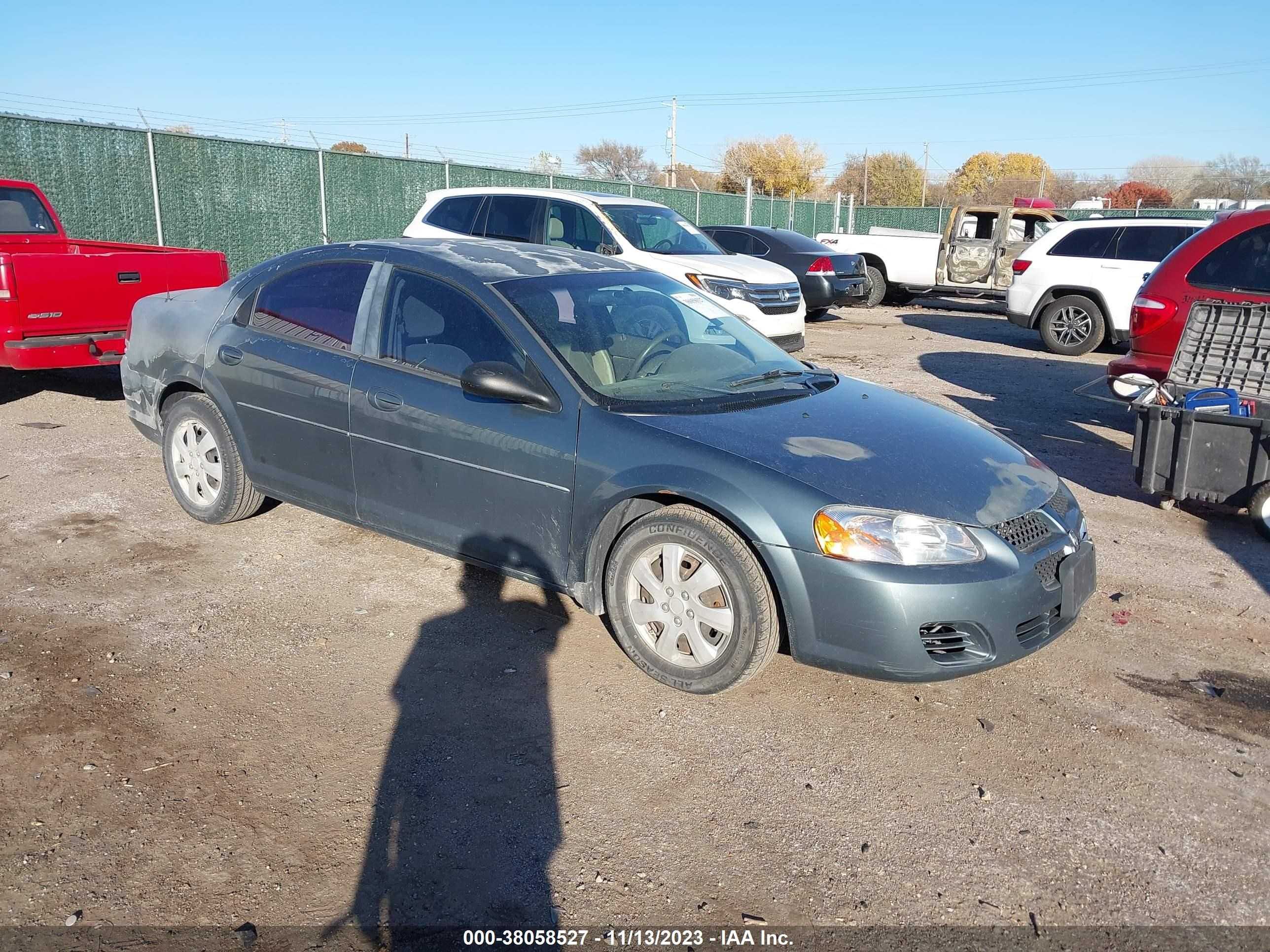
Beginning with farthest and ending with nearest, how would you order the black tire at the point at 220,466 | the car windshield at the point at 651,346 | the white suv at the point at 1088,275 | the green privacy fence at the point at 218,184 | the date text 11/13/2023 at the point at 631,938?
the green privacy fence at the point at 218,184 < the white suv at the point at 1088,275 < the black tire at the point at 220,466 < the car windshield at the point at 651,346 < the date text 11/13/2023 at the point at 631,938

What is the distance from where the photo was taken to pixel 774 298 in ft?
37.2

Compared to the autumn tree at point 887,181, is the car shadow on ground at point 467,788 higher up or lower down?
lower down

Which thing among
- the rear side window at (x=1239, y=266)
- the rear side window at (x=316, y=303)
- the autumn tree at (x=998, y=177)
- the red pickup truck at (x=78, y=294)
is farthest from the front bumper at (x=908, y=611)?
the autumn tree at (x=998, y=177)

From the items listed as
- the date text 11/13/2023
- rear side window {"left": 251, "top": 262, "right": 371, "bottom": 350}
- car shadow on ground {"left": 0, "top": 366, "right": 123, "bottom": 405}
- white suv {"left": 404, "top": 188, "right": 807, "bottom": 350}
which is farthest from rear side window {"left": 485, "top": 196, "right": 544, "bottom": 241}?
the date text 11/13/2023

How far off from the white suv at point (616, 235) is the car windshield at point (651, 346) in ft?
18.9

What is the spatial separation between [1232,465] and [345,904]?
5293 mm

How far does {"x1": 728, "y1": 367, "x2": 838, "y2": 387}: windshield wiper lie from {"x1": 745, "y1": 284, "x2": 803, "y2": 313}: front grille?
20.0ft

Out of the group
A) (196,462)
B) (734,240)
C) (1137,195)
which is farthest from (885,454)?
(1137,195)

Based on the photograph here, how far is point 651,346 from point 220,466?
2463mm

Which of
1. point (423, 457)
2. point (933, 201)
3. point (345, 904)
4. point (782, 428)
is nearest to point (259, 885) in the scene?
point (345, 904)

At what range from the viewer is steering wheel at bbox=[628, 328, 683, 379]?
14.8ft

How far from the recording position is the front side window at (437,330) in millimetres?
4414

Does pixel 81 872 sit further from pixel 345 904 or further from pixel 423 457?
pixel 423 457

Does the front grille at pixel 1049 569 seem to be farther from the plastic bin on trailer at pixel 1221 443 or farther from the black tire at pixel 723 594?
the plastic bin on trailer at pixel 1221 443
